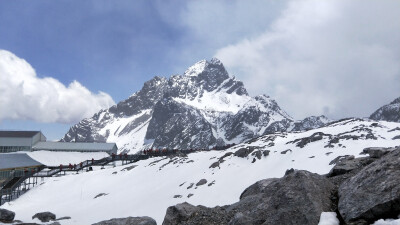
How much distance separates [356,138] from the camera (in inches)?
1474

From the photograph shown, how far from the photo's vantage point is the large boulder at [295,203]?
24.2 ft

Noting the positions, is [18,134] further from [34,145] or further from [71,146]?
[71,146]

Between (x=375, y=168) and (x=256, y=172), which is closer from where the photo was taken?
(x=375, y=168)

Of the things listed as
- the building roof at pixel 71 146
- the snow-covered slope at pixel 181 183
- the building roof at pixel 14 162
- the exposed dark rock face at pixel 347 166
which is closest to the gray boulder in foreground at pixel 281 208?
the exposed dark rock face at pixel 347 166

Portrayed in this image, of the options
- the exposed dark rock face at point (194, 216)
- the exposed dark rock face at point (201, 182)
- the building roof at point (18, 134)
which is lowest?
the exposed dark rock face at point (194, 216)

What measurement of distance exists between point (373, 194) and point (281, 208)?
226cm

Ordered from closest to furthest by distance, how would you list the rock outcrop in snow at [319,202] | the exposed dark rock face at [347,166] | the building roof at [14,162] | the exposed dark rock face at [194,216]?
the rock outcrop in snow at [319,202]
the exposed dark rock face at [194,216]
the exposed dark rock face at [347,166]
the building roof at [14,162]

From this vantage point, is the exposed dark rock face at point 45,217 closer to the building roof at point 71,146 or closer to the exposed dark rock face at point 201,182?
the exposed dark rock face at point 201,182

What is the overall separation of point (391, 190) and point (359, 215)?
927mm

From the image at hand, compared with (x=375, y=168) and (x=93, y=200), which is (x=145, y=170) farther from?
(x=375, y=168)

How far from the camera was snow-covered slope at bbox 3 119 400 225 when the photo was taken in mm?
30250

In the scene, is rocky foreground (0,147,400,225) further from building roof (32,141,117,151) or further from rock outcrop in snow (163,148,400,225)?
building roof (32,141,117,151)

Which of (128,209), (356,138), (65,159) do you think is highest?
(65,159)

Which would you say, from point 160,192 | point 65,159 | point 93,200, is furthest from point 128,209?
point 65,159
